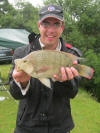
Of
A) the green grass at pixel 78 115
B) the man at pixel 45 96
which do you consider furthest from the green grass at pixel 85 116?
the man at pixel 45 96

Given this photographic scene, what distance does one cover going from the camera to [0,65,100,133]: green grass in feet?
16.2

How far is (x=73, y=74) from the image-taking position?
6.30ft

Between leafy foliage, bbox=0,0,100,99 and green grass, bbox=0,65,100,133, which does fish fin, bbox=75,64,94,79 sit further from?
leafy foliage, bbox=0,0,100,99

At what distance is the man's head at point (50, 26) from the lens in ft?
7.07

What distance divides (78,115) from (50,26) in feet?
13.4

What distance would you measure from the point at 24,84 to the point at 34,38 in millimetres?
636

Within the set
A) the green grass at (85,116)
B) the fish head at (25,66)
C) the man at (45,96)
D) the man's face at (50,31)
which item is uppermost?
the man's face at (50,31)

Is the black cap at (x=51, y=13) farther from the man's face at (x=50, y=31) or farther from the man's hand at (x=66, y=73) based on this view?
the man's hand at (x=66, y=73)

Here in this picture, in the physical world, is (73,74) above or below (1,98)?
above

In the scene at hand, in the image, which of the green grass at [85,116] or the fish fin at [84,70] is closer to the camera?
the fish fin at [84,70]

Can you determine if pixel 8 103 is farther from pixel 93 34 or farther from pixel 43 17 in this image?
pixel 93 34

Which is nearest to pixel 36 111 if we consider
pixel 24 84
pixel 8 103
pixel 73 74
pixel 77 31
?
pixel 24 84

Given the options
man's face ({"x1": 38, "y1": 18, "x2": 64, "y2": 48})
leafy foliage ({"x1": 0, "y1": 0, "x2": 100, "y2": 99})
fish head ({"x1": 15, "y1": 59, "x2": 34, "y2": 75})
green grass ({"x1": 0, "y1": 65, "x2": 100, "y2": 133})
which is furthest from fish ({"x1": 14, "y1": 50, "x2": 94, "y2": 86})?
leafy foliage ({"x1": 0, "y1": 0, "x2": 100, "y2": 99})

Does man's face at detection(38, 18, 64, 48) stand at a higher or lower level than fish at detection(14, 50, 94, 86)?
higher
